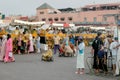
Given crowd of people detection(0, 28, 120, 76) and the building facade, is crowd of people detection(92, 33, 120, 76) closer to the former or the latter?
crowd of people detection(0, 28, 120, 76)

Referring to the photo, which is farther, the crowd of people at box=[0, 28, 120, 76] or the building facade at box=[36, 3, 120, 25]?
the building facade at box=[36, 3, 120, 25]

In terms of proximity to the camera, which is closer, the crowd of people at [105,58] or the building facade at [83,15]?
the crowd of people at [105,58]

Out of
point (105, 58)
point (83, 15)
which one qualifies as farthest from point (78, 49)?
point (83, 15)

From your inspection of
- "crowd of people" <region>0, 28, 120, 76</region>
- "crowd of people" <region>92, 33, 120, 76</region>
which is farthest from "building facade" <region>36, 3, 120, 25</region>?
"crowd of people" <region>92, 33, 120, 76</region>

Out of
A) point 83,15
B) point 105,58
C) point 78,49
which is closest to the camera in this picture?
point 105,58

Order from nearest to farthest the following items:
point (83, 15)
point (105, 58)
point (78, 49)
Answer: point (105, 58)
point (78, 49)
point (83, 15)

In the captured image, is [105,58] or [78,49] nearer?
[105,58]

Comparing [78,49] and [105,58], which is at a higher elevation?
[78,49]

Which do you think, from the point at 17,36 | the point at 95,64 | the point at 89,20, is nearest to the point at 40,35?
the point at 17,36

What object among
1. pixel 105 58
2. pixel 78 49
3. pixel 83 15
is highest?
pixel 78 49

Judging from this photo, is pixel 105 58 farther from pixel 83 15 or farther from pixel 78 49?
pixel 83 15

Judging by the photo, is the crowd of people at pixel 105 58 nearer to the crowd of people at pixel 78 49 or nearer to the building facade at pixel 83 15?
the crowd of people at pixel 78 49

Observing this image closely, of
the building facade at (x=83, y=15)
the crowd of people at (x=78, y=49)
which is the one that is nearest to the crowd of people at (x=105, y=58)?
the crowd of people at (x=78, y=49)

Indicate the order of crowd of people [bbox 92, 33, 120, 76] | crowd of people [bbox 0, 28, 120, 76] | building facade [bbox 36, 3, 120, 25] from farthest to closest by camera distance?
building facade [bbox 36, 3, 120, 25], crowd of people [bbox 0, 28, 120, 76], crowd of people [bbox 92, 33, 120, 76]
